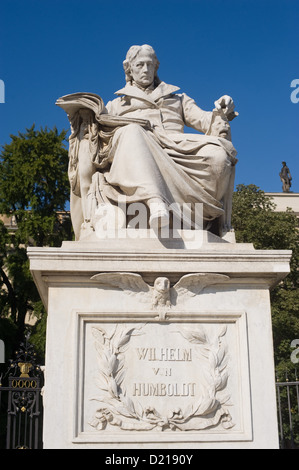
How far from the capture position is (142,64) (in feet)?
20.7

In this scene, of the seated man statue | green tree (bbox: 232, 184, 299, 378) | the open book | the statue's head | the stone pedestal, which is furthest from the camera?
green tree (bbox: 232, 184, 299, 378)

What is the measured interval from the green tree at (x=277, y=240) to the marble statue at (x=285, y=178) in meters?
11.0

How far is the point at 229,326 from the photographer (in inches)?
188

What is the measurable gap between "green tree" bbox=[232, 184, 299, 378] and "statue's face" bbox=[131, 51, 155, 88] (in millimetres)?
11500

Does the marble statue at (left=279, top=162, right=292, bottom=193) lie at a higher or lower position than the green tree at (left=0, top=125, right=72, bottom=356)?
higher

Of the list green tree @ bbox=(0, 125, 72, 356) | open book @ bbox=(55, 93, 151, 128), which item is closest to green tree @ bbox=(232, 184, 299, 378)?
green tree @ bbox=(0, 125, 72, 356)

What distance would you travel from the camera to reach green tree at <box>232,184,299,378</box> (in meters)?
16.9

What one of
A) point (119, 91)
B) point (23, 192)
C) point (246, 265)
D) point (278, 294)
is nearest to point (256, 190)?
point (278, 294)

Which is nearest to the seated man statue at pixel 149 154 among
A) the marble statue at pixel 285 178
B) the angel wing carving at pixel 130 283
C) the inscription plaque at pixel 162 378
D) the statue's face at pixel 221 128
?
the statue's face at pixel 221 128

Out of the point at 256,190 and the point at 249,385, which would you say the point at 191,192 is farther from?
the point at 256,190

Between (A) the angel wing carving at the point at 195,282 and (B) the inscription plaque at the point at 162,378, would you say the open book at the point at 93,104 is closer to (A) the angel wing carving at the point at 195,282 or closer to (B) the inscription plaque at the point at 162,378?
(A) the angel wing carving at the point at 195,282

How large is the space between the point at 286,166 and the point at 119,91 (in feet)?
91.0

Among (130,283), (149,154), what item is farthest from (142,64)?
(130,283)

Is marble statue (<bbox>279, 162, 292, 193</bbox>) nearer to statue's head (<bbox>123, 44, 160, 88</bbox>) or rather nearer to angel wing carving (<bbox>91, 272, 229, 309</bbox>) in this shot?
statue's head (<bbox>123, 44, 160, 88</bbox>)
